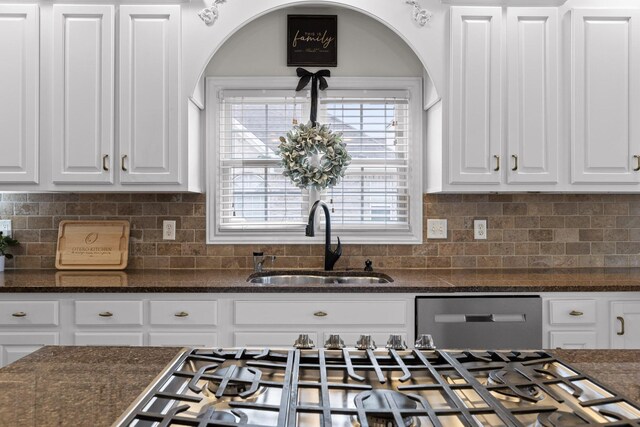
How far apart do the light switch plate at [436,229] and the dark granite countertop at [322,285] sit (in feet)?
0.97

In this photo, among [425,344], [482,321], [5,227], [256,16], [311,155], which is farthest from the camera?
[5,227]

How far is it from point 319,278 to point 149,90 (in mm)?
1471

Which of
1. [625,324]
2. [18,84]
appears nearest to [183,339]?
[18,84]

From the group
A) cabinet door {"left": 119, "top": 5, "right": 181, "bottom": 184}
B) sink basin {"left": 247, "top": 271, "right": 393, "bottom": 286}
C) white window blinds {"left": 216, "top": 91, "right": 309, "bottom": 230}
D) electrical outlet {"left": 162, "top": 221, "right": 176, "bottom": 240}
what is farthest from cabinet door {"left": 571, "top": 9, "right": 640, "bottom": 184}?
electrical outlet {"left": 162, "top": 221, "right": 176, "bottom": 240}

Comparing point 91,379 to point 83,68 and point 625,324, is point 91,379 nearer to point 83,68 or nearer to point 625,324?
point 83,68

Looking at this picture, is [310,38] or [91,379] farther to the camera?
[310,38]

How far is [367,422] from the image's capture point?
785 millimetres

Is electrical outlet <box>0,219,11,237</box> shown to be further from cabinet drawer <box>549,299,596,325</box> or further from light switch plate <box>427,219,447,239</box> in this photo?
cabinet drawer <box>549,299,596,325</box>

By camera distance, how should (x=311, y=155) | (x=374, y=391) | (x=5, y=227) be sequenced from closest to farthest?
1. (x=374, y=391)
2. (x=311, y=155)
3. (x=5, y=227)

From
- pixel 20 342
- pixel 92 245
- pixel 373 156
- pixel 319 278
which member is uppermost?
pixel 373 156

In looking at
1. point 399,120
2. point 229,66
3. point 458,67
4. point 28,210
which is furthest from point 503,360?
point 28,210

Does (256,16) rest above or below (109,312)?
above

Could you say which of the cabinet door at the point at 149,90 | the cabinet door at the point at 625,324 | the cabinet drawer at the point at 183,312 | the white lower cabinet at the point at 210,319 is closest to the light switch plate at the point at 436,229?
the white lower cabinet at the point at 210,319

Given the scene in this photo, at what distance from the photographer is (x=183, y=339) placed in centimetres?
261
